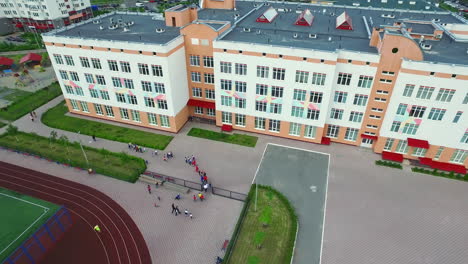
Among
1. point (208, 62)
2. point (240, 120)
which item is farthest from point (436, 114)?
point (208, 62)

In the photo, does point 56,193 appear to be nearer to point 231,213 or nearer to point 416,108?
point 231,213

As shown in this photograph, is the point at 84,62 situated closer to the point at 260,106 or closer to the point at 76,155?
the point at 76,155

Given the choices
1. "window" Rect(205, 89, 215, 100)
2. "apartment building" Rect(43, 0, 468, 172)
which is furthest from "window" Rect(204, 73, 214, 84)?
"window" Rect(205, 89, 215, 100)

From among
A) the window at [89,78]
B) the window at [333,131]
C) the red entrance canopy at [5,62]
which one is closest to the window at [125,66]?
the window at [89,78]

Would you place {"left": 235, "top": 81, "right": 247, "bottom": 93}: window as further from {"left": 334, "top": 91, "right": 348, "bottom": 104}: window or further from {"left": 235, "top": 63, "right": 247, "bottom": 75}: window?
{"left": 334, "top": 91, "right": 348, "bottom": 104}: window

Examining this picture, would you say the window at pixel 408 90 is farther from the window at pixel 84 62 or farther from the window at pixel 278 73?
the window at pixel 84 62
